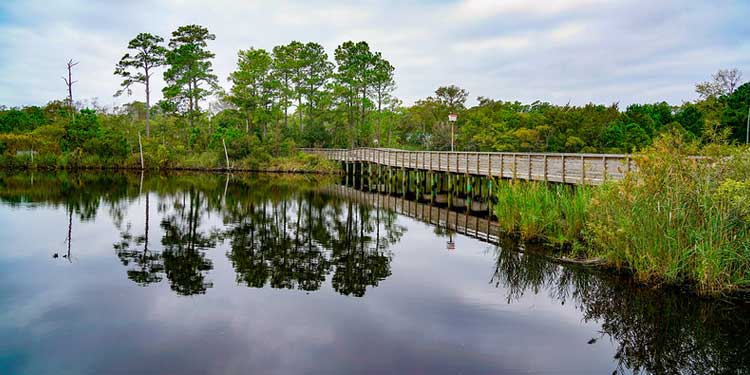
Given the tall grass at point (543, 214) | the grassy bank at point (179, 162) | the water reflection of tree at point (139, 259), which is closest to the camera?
the water reflection of tree at point (139, 259)

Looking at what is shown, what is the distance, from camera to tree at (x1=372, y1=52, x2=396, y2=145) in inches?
2039

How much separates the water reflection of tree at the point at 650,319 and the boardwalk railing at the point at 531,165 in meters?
2.39

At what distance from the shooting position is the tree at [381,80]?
51.8 meters

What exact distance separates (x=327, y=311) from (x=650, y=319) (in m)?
5.07

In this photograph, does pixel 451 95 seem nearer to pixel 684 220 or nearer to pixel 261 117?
pixel 261 117

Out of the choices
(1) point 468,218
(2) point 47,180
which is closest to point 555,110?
(1) point 468,218

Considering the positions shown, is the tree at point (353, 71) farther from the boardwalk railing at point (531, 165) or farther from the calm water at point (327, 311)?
the calm water at point (327, 311)

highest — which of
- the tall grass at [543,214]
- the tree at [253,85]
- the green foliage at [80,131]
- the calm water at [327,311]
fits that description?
the tree at [253,85]

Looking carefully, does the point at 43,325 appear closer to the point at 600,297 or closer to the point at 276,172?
the point at 600,297

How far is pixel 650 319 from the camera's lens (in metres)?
7.85

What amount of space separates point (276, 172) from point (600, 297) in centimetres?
4106

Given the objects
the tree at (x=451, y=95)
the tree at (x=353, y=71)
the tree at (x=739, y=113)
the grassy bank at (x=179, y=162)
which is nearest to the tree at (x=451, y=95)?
the tree at (x=451, y=95)

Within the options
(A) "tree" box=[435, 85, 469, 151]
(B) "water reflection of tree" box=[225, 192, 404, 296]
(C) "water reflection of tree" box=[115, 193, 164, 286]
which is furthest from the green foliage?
(A) "tree" box=[435, 85, 469, 151]

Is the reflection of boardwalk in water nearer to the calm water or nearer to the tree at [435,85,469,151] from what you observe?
the calm water
